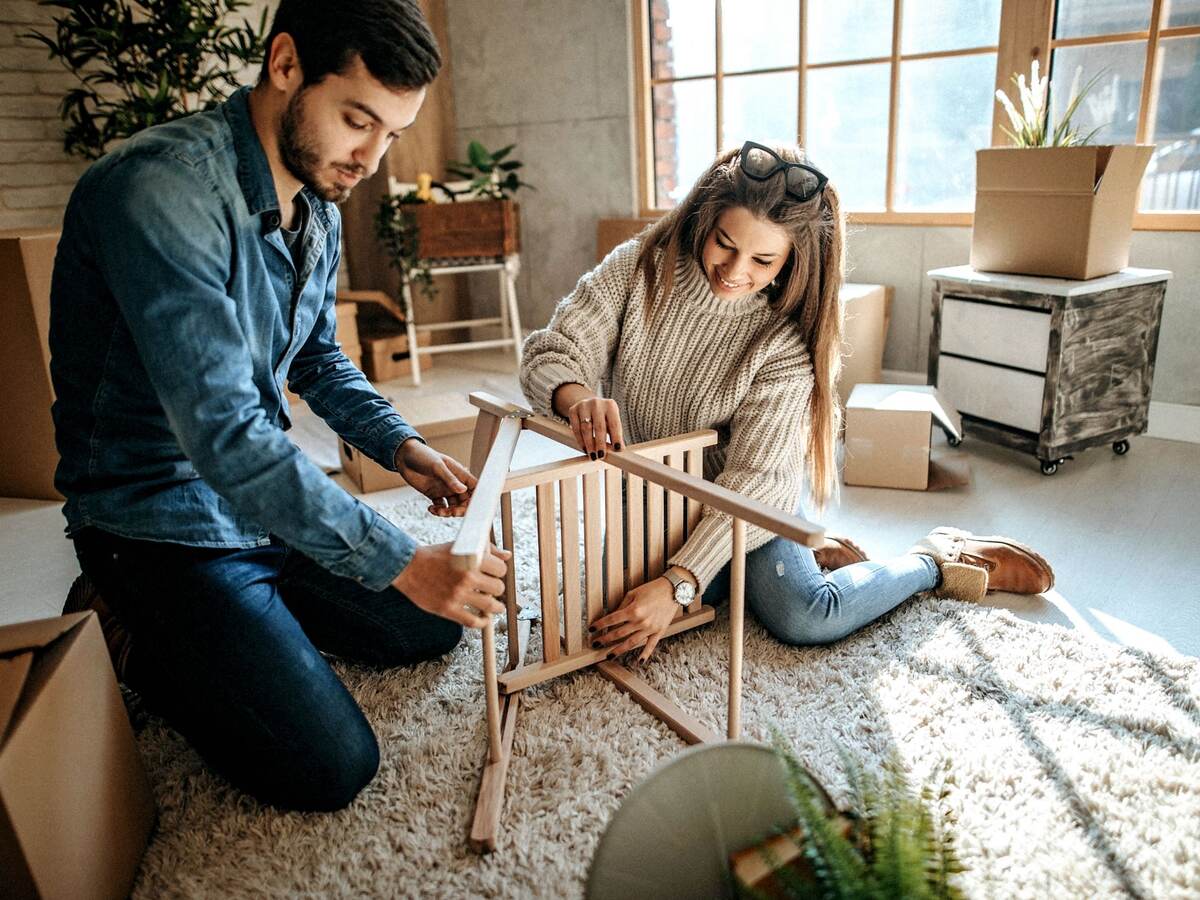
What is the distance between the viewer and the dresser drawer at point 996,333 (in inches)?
95.3

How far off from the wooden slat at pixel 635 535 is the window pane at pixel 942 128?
2225mm

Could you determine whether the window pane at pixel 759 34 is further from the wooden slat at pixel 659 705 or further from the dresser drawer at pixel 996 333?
the wooden slat at pixel 659 705

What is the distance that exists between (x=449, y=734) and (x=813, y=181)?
1.06 metres

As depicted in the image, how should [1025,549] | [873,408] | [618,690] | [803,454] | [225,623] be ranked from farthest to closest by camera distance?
[873,408] → [1025,549] → [803,454] → [618,690] → [225,623]

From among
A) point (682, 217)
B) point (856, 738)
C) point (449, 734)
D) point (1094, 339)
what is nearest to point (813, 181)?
point (682, 217)

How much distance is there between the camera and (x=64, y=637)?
107cm

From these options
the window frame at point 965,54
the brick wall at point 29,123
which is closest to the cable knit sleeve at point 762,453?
the window frame at point 965,54

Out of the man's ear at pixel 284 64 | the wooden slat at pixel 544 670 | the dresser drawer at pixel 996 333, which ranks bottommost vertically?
the wooden slat at pixel 544 670

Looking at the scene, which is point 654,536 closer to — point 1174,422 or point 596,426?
point 596,426

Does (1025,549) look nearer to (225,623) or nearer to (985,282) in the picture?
(985,282)

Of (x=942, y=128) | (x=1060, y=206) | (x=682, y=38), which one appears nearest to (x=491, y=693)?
(x=1060, y=206)

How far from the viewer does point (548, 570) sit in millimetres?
1410

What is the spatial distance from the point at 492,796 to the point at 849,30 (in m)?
3.04

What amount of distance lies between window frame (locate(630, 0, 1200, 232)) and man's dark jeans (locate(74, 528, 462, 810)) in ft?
8.66
